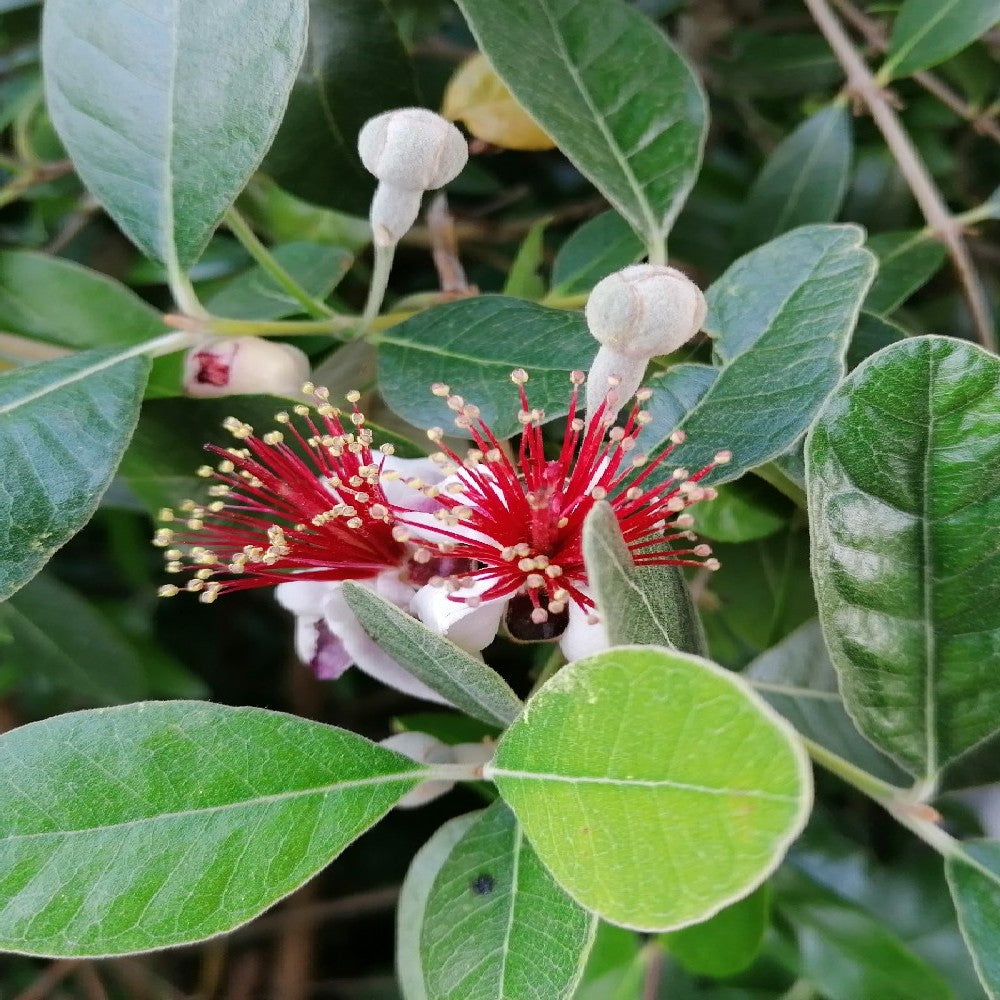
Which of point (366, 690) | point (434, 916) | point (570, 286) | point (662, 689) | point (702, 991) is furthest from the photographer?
point (366, 690)

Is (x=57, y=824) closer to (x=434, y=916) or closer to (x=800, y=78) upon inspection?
(x=434, y=916)

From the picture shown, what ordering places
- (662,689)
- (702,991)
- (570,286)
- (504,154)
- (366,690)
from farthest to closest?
(366,690)
(504,154)
(702,991)
(570,286)
(662,689)

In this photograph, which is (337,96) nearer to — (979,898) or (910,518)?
(910,518)

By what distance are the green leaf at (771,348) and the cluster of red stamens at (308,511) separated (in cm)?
19

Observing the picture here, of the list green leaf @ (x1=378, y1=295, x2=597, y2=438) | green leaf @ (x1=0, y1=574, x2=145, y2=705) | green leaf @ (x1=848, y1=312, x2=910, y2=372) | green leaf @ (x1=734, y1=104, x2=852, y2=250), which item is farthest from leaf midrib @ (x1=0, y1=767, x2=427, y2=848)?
green leaf @ (x1=734, y1=104, x2=852, y2=250)

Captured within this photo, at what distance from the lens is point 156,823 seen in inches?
21.1

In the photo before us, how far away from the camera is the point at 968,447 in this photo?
0.53 metres

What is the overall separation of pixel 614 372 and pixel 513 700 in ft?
0.67

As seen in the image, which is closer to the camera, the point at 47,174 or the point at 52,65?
the point at 52,65

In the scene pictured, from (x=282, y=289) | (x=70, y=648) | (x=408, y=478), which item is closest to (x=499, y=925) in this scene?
(x=408, y=478)

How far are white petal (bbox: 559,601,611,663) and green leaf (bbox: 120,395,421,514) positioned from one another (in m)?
0.19

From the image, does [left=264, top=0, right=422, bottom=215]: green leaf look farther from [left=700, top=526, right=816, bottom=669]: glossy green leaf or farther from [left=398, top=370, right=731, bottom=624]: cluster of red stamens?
[left=700, top=526, right=816, bottom=669]: glossy green leaf

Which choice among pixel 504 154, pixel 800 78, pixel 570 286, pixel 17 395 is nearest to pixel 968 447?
pixel 570 286

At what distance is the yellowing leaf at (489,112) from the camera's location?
38.4 inches
